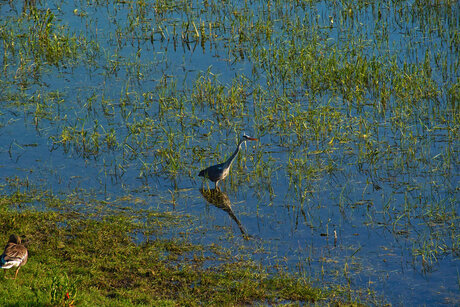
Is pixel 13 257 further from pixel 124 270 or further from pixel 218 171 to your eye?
pixel 218 171

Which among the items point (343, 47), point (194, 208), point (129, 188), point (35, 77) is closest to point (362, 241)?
point (194, 208)

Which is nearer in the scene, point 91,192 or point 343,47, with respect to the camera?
point 91,192

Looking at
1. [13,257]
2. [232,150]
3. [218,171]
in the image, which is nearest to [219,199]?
[218,171]

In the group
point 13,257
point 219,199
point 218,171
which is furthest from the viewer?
point 218,171

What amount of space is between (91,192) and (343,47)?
7.54 metres

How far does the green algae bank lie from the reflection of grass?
0.03 metres

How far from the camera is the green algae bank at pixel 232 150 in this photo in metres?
8.66

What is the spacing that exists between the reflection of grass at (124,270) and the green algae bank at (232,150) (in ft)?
0.09

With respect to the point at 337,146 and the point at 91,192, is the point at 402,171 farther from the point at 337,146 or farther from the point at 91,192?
the point at 91,192

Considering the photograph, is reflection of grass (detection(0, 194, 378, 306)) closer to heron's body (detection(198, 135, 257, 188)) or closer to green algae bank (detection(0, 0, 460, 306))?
green algae bank (detection(0, 0, 460, 306))

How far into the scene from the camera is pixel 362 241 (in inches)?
380

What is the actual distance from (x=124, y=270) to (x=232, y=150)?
440cm

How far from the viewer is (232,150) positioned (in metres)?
12.4

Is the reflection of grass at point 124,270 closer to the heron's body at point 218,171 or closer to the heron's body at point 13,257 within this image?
the heron's body at point 13,257
